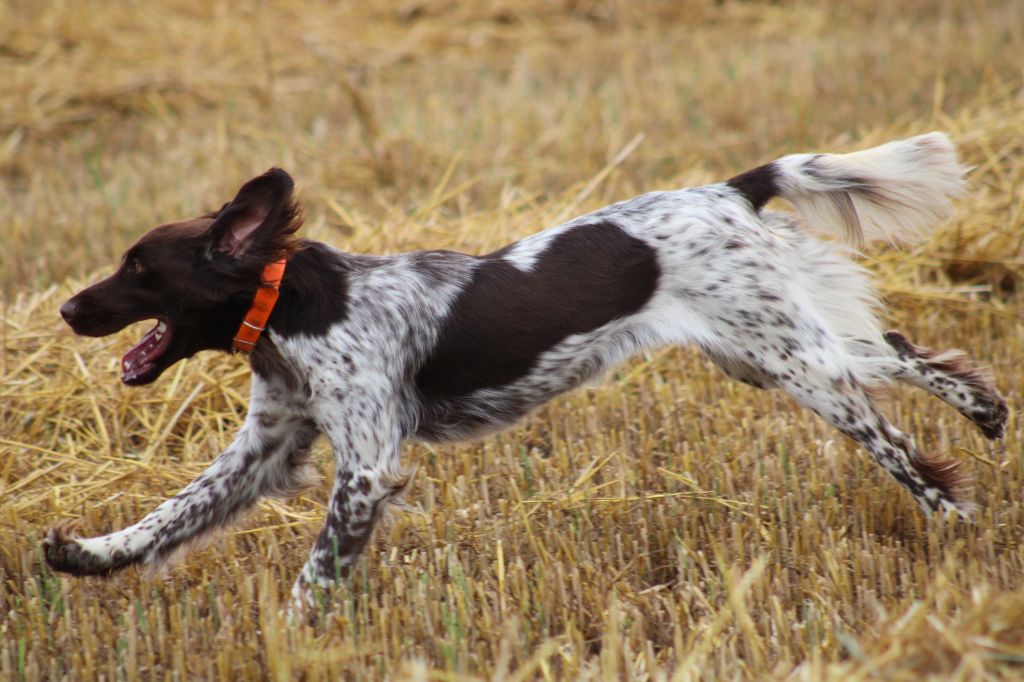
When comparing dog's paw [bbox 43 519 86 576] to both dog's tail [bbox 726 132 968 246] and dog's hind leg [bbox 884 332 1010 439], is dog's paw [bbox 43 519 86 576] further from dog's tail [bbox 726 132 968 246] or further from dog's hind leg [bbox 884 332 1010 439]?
dog's hind leg [bbox 884 332 1010 439]

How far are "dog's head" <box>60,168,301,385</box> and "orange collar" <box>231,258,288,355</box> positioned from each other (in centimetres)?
2

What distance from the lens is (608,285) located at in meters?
3.71

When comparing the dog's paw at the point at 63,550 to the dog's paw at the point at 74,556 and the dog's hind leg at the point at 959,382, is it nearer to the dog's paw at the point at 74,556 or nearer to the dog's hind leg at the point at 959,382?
the dog's paw at the point at 74,556

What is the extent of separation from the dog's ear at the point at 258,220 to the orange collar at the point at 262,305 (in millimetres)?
51

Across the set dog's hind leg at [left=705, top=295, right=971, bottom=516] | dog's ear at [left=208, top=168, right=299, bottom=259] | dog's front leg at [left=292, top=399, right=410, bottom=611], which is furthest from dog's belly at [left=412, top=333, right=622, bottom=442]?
dog's ear at [left=208, top=168, right=299, bottom=259]

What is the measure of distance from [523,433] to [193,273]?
1690 millimetres

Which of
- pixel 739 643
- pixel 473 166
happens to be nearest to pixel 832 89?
pixel 473 166

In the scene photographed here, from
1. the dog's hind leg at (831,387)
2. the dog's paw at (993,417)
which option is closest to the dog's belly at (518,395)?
the dog's hind leg at (831,387)

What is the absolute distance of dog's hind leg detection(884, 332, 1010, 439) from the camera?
3904 mm

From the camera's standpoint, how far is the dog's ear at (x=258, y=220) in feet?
11.2

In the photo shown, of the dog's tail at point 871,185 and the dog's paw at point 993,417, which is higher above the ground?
the dog's tail at point 871,185

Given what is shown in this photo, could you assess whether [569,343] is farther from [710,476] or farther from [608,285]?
[710,476]

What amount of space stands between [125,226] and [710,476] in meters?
4.31

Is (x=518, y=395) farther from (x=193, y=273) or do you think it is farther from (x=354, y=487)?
(x=193, y=273)
